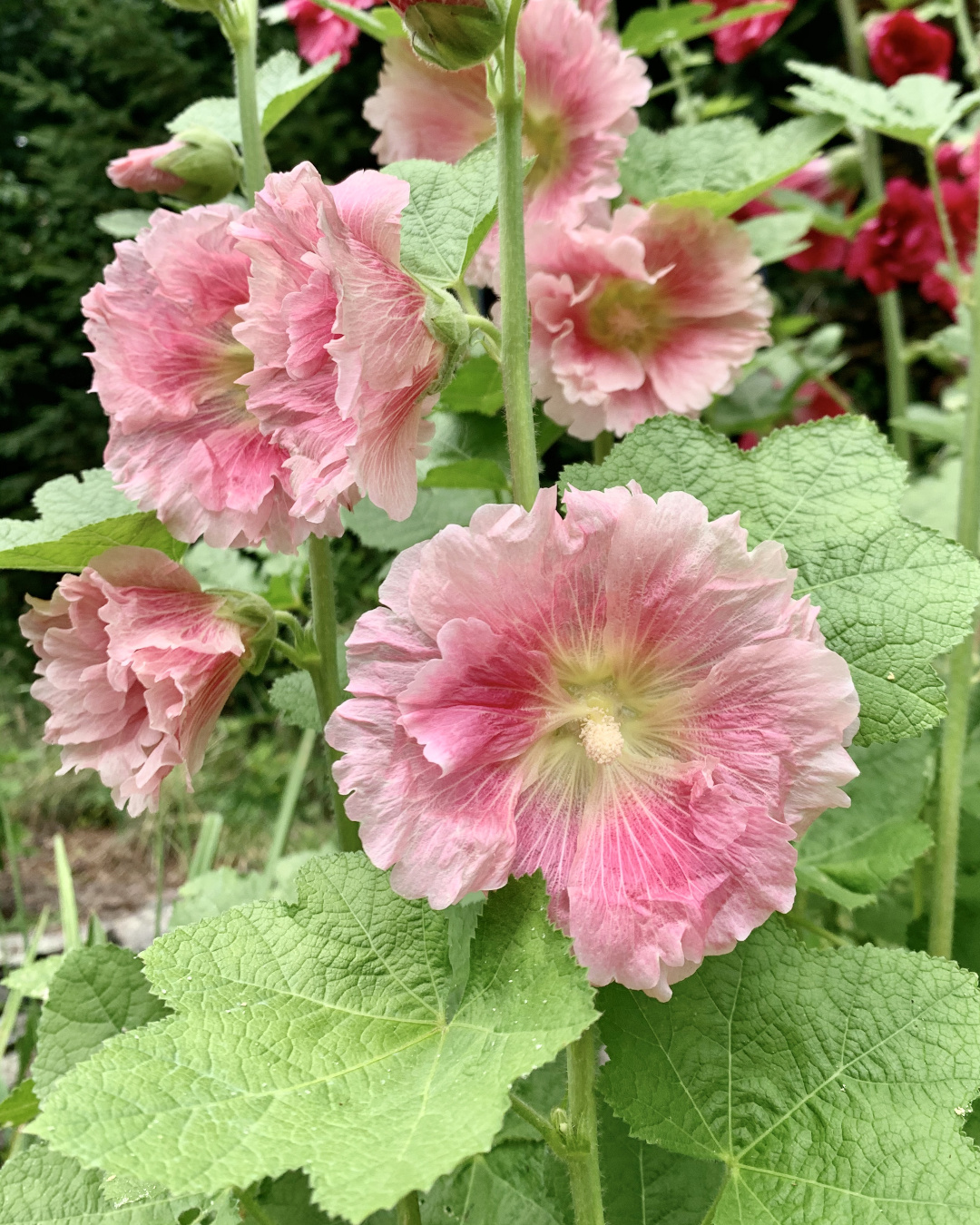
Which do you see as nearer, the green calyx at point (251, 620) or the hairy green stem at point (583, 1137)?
the hairy green stem at point (583, 1137)

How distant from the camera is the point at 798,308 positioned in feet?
8.70

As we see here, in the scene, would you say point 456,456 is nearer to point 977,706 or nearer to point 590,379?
point 590,379

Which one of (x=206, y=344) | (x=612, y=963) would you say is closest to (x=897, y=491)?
(x=612, y=963)

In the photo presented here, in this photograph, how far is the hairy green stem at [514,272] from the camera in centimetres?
45

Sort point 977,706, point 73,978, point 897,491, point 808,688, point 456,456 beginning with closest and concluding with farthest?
point 808,688, point 897,491, point 73,978, point 456,456, point 977,706

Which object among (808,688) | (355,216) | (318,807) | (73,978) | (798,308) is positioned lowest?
(318,807)

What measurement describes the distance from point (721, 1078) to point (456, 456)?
49 centimetres

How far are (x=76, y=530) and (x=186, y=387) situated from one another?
10 centimetres

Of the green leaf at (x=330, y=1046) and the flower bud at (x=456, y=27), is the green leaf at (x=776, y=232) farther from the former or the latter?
the green leaf at (x=330, y=1046)

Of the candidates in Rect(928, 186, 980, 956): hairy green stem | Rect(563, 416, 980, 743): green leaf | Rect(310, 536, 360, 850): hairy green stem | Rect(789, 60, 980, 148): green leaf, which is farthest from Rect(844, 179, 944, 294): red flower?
Rect(310, 536, 360, 850): hairy green stem


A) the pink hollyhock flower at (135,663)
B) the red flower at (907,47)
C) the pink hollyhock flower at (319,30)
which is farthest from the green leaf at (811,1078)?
the red flower at (907,47)

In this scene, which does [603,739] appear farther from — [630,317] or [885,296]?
[885,296]

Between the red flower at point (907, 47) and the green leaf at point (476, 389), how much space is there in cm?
75

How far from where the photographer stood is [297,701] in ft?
2.39
